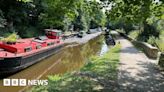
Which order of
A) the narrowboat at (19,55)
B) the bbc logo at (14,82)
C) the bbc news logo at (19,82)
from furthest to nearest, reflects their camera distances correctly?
1. the narrowboat at (19,55)
2. the bbc logo at (14,82)
3. the bbc news logo at (19,82)

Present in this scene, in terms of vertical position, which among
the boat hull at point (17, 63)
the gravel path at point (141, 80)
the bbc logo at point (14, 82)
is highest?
the gravel path at point (141, 80)

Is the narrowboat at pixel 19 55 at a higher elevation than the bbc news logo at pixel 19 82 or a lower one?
higher

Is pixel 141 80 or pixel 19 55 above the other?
pixel 141 80

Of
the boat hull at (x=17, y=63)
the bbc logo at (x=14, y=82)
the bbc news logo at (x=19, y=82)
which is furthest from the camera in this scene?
the boat hull at (x=17, y=63)

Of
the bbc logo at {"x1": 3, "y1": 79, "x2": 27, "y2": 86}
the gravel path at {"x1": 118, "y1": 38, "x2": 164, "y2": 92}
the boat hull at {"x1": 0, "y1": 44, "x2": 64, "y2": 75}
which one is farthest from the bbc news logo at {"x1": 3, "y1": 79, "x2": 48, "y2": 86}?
the gravel path at {"x1": 118, "y1": 38, "x2": 164, "y2": 92}

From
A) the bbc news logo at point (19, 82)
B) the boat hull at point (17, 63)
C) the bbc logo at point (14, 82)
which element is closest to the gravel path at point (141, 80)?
the bbc news logo at point (19, 82)

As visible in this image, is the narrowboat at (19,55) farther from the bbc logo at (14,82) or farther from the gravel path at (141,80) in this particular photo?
the gravel path at (141,80)

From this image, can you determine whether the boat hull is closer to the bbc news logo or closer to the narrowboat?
the narrowboat

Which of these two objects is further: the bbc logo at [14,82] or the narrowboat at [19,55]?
the narrowboat at [19,55]

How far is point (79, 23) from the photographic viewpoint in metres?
75.6

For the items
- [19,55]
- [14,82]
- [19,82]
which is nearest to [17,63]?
[19,55]

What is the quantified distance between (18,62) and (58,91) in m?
8.57

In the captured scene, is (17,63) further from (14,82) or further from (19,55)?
(14,82)

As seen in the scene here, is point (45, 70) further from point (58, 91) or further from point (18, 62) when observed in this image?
point (58, 91)
